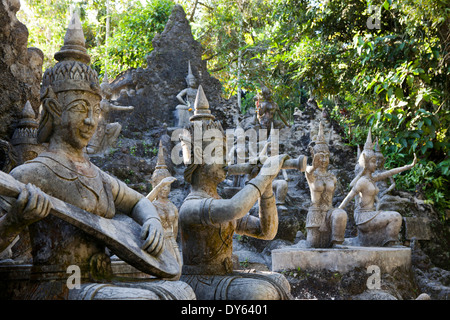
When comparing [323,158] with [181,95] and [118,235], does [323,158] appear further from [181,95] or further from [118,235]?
[181,95]

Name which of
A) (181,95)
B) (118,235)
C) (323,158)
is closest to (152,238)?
(118,235)

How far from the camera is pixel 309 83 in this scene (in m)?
11.3

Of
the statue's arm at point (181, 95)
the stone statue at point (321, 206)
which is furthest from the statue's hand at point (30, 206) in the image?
the statue's arm at point (181, 95)

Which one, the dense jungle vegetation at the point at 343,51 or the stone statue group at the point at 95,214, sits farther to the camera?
the dense jungle vegetation at the point at 343,51

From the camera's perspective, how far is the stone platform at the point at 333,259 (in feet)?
21.3

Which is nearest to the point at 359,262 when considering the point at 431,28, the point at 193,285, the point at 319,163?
the point at 319,163

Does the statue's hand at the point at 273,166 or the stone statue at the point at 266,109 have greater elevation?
the stone statue at the point at 266,109

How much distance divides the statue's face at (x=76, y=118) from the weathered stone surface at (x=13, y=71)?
1.35m

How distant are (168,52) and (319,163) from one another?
36.6 feet

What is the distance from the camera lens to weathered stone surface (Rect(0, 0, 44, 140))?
158 inches

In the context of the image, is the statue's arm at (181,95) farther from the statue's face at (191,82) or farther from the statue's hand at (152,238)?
the statue's hand at (152,238)

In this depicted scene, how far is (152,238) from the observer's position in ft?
9.09

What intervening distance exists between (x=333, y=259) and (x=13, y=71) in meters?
4.64

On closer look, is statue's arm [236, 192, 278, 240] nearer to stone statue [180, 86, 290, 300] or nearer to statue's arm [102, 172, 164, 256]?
stone statue [180, 86, 290, 300]
